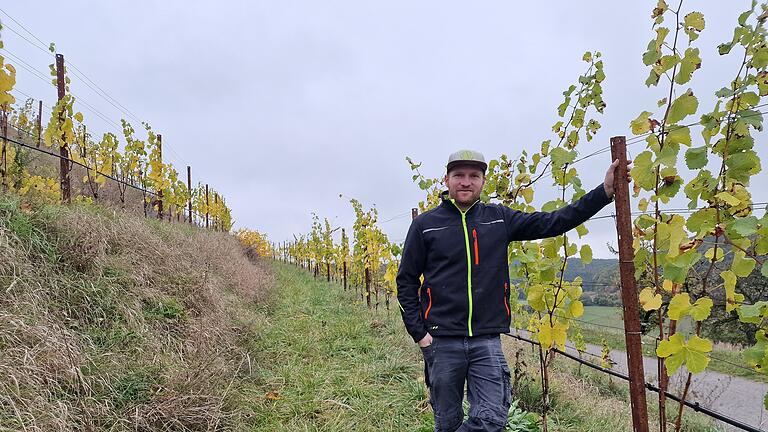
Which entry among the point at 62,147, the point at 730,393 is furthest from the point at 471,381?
the point at 730,393

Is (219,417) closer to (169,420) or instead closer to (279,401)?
(169,420)

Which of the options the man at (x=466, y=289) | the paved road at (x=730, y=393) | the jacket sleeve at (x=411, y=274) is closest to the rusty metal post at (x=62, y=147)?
the jacket sleeve at (x=411, y=274)

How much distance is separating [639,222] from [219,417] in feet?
9.75

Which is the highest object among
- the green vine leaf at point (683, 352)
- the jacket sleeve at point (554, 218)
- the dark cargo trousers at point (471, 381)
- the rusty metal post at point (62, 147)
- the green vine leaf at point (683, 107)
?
the rusty metal post at point (62, 147)

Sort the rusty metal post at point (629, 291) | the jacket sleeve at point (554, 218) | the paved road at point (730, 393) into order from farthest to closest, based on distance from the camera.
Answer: the paved road at point (730, 393) → the jacket sleeve at point (554, 218) → the rusty metal post at point (629, 291)

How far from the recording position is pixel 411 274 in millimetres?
2545

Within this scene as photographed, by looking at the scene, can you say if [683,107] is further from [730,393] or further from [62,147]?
[730,393]

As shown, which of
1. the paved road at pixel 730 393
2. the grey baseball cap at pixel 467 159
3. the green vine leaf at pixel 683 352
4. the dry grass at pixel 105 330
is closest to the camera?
the green vine leaf at pixel 683 352

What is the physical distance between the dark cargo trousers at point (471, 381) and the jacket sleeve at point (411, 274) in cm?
20

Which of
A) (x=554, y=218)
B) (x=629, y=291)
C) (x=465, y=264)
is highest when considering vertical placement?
(x=554, y=218)

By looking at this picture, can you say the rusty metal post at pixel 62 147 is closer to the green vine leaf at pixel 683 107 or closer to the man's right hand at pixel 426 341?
the man's right hand at pixel 426 341

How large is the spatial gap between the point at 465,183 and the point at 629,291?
0.96 meters

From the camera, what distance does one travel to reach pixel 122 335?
3.90m

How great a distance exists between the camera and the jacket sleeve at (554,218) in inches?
84.7
